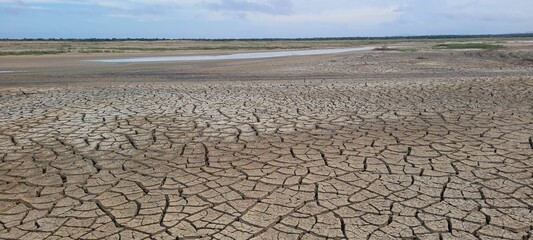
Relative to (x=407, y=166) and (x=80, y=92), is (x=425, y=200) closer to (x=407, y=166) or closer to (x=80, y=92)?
(x=407, y=166)

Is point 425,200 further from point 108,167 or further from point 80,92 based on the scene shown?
point 80,92

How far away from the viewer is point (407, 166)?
3926mm

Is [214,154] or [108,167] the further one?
[214,154]

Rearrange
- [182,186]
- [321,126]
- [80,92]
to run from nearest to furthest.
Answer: [182,186] → [321,126] → [80,92]

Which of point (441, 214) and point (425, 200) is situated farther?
point (425, 200)

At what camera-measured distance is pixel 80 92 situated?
9414 millimetres

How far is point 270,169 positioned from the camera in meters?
3.94

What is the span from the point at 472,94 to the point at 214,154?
253 inches

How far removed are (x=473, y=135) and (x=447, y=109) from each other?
72.5 inches

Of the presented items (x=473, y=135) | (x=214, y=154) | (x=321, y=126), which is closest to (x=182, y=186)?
(x=214, y=154)

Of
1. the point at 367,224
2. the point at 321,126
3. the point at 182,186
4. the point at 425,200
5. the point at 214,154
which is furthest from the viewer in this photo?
the point at 321,126

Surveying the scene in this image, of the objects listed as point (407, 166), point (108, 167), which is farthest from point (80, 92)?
point (407, 166)

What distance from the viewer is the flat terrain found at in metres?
2.79

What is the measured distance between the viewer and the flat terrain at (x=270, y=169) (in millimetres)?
2795
